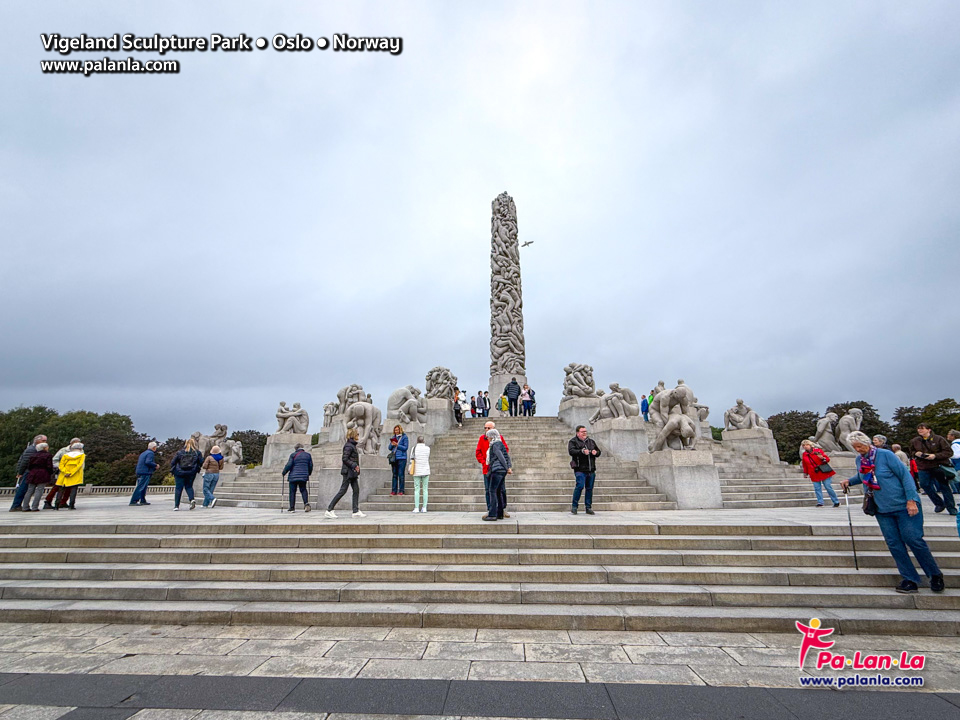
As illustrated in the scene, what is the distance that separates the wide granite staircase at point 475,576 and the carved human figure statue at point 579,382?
11257 millimetres

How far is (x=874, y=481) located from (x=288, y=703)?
5813 millimetres

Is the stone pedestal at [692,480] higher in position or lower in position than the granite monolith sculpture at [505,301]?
lower

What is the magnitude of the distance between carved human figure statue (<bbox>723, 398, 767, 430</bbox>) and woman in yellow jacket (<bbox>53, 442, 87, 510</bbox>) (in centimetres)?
2006

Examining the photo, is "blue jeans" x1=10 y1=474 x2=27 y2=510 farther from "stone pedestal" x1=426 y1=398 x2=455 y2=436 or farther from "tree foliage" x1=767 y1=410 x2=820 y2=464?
"tree foliage" x1=767 y1=410 x2=820 y2=464

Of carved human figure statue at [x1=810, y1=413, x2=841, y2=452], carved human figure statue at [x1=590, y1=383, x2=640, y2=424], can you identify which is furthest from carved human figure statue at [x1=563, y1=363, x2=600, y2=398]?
carved human figure statue at [x1=810, y1=413, x2=841, y2=452]

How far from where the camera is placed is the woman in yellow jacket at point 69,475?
10.5m

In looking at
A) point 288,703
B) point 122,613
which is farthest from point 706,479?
point 122,613

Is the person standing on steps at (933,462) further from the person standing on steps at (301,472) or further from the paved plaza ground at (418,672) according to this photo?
the person standing on steps at (301,472)

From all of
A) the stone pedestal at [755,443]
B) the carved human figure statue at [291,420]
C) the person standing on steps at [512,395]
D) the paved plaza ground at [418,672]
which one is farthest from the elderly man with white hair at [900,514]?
the carved human figure statue at [291,420]

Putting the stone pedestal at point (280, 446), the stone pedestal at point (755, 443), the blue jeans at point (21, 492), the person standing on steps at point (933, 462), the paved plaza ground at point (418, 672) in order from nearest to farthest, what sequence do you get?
1. the paved plaza ground at point (418, 672)
2. the person standing on steps at point (933, 462)
3. the blue jeans at point (21, 492)
4. the stone pedestal at point (755, 443)
5. the stone pedestal at point (280, 446)

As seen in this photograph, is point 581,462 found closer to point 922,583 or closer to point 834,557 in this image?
point 834,557

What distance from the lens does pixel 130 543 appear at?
662 centimetres

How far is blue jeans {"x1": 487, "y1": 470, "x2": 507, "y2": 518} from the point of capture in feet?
24.9

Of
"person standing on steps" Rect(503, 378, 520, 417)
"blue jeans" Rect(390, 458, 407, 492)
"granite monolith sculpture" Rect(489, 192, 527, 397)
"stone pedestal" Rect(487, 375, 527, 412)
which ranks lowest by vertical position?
"blue jeans" Rect(390, 458, 407, 492)
